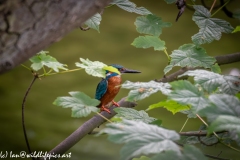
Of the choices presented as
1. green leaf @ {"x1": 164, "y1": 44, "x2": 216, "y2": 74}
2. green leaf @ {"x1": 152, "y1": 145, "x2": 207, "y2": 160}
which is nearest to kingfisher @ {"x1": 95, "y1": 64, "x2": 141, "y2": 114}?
green leaf @ {"x1": 164, "y1": 44, "x2": 216, "y2": 74}

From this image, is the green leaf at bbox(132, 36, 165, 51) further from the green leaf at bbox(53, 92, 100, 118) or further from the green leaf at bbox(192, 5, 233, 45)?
the green leaf at bbox(53, 92, 100, 118)

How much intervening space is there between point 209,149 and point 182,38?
0.72 m

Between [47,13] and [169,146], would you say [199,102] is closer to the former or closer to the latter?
[169,146]

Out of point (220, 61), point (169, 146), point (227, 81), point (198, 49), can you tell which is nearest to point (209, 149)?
point (220, 61)

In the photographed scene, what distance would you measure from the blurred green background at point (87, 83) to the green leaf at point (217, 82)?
1.37 meters

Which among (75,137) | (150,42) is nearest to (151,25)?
(150,42)

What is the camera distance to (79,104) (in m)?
0.74

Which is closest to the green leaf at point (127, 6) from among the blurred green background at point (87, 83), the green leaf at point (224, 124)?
the green leaf at point (224, 124)

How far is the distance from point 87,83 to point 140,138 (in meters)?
1.77

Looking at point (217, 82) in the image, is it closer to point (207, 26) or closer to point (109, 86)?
point (207, 26)

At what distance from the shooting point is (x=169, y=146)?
20.1 inches

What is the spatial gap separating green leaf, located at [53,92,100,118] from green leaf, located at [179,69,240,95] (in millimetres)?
187

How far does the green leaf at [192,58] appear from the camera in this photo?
35.3 inches

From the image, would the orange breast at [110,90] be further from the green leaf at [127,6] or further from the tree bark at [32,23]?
the tree bark at [32,23]
